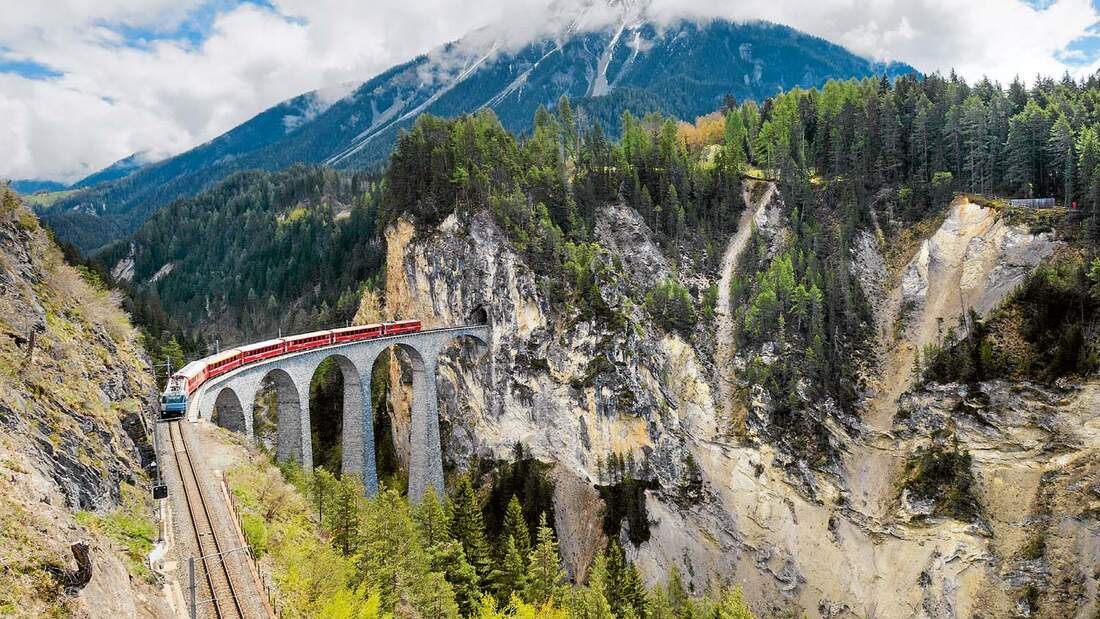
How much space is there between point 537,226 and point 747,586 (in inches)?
1512

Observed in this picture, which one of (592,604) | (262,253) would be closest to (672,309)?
(592,604)

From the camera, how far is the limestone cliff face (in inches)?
1764

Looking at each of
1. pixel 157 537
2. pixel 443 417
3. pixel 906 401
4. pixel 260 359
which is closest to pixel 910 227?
pixel 906 401

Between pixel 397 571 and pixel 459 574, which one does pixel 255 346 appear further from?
pixel 397 571

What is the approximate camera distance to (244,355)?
40.6 m

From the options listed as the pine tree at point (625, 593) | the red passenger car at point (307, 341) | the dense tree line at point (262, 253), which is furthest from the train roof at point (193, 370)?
the dense tree line at point (262, 253)

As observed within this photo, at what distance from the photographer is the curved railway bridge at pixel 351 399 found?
129ft

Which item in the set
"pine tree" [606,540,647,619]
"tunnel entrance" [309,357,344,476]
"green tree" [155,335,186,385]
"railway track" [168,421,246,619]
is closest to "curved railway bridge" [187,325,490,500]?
"railway track" [168,421,246,619]

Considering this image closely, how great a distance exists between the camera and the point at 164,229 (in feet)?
565

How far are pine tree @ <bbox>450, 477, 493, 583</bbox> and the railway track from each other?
62.9 ft

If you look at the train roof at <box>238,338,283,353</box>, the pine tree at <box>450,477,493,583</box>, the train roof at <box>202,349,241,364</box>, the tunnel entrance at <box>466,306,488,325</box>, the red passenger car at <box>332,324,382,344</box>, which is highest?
the tunnel entrance at <box>466,306,488,325</box>

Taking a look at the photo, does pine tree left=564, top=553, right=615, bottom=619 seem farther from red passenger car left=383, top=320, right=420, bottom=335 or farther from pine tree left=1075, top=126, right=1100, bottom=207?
pine tree left=1075, top=126, right=1100, bottom=207

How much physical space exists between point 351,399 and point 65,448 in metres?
33.6

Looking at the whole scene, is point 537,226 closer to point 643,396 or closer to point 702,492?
point 643,396
